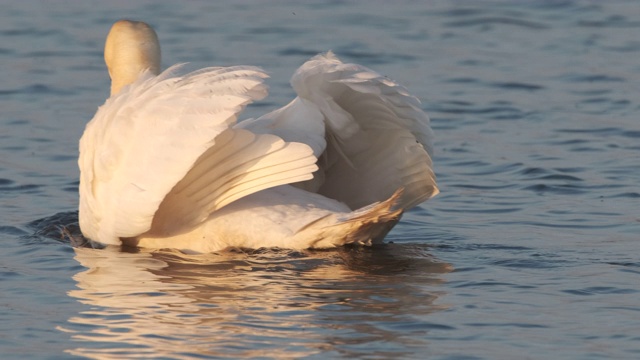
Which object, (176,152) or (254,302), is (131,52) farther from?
(254,302)

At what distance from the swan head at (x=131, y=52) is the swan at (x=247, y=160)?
2.97 feet

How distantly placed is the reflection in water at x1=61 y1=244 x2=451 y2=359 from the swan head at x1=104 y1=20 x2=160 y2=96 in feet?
4.58

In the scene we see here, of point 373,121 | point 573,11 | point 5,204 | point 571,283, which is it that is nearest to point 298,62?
point 573,11

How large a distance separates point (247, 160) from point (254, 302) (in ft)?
3.32

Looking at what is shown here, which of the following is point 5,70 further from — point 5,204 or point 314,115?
point 314,115

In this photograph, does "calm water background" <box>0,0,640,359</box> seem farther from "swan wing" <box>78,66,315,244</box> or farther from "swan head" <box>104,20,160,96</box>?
"swan head" <box>104,20,160,96</box>

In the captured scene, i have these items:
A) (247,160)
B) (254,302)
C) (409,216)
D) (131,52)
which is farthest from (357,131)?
(131,52)

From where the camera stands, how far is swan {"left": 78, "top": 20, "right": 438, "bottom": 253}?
8453 millimetres

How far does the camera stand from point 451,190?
37.6ft

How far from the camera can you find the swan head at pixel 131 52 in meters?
10.2

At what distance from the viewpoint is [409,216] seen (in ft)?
35.3

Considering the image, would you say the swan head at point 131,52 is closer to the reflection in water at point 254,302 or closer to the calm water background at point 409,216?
the calm water background at point 409,216

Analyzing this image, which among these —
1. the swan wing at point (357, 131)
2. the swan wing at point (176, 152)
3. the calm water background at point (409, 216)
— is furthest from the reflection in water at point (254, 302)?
the swan wing at point (357, 131)

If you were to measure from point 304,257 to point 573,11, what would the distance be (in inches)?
441
